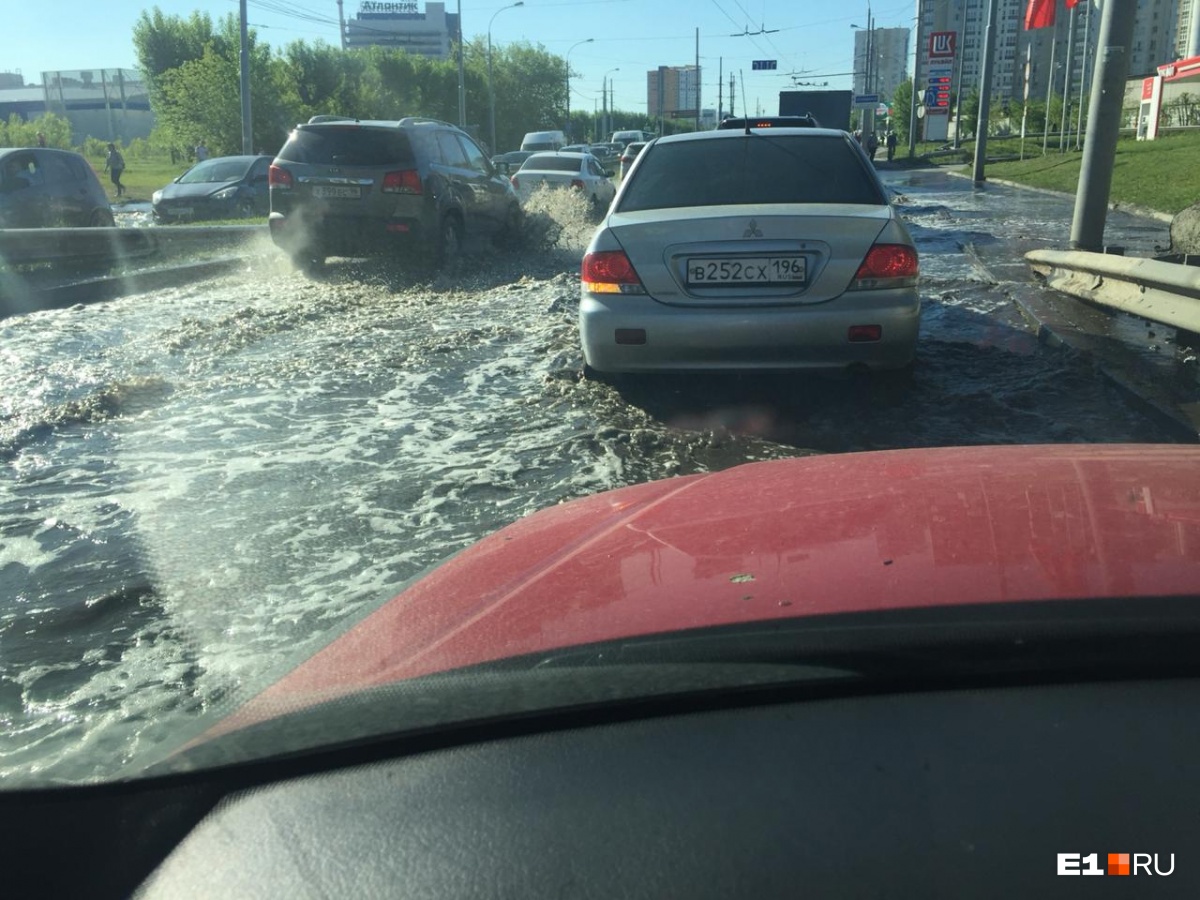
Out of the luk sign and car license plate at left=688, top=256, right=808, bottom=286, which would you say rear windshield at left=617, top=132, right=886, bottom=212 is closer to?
car license plate at left=688, top=256, right=808, bottom=286

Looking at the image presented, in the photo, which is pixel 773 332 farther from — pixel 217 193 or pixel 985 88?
pixel 985 88

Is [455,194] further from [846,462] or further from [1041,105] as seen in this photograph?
[1041,105]

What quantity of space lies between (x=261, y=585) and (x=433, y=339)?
17.0ft

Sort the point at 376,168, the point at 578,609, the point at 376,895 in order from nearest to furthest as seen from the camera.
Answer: the point at 376,895 → the point at 578,609 → the point at 376,168

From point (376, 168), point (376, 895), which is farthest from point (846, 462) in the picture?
point (376, 168)

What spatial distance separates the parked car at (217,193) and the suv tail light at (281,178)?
10713mm

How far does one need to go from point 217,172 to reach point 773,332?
2100 cm

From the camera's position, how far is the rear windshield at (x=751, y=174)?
20.0 ft

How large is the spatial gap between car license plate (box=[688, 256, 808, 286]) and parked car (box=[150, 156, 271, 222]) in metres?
19.6

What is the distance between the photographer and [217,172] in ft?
77.3

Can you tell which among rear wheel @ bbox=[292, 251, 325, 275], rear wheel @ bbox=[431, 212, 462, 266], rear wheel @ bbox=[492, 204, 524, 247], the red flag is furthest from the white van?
rear wheel @ bbox=[292, 251, 325, 275]

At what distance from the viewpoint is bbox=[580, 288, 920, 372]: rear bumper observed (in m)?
5.38

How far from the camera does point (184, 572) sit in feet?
12.6

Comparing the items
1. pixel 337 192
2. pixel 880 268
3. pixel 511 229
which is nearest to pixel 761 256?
pixel 880 268
